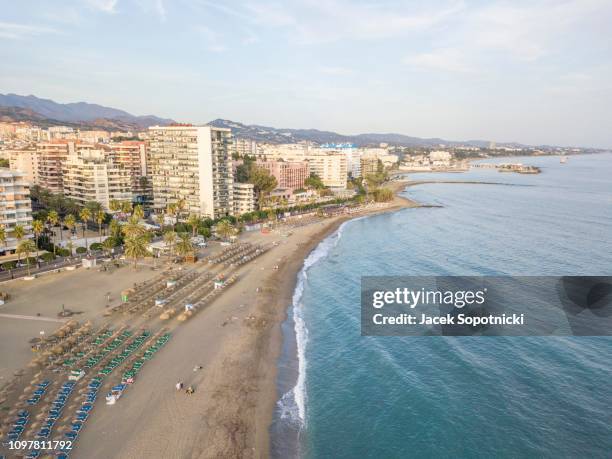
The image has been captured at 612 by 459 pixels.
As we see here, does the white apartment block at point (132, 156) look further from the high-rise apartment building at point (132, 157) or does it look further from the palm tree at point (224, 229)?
the palm tree at point (224, 229)

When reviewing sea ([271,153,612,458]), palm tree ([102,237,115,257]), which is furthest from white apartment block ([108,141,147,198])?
sea ([271,153,612,458])

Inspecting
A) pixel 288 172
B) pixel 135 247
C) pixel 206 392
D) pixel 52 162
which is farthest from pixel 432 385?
pixel 52 162

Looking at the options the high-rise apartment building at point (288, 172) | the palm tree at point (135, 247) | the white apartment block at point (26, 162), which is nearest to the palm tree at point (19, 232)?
the palm tree at point (135, 247)

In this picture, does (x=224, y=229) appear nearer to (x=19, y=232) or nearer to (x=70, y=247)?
(x=70, y=247)

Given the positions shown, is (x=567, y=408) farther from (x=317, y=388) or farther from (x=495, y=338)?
(x=317, y=388)

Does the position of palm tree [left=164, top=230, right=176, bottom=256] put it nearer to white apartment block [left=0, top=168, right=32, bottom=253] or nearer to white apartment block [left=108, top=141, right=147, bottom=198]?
white apartment block [left=0, top=168, right=32, bottom=253]

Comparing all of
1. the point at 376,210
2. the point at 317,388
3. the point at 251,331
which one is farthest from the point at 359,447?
the point at 376,210
